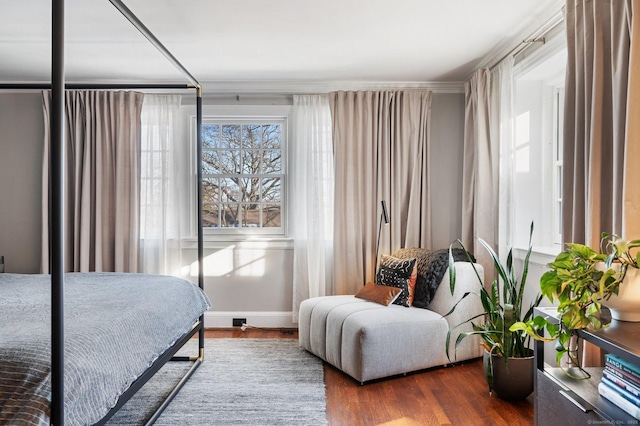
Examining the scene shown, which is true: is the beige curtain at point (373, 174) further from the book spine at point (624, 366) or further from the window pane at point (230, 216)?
the book spine at point (624, 366)

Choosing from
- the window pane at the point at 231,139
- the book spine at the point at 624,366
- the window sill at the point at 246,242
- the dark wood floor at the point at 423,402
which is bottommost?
the dark wood floor at the point at 423,402

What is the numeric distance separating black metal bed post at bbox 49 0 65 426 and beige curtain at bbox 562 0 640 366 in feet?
6.83

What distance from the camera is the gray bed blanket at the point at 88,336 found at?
1.46 metres

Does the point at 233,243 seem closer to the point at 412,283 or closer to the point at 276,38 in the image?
the point at 412,283

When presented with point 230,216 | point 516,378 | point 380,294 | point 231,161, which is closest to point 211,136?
point 231,161

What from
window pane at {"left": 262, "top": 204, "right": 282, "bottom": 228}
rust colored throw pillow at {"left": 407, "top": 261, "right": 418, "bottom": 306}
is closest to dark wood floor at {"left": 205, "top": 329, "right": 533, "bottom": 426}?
rust colored throw pillow at {"left": 407, "top": 261, "right": 418, "bottom": 306}

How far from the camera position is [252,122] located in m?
4.43

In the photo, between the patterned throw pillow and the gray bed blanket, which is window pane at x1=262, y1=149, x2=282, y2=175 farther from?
the gray bed blanket

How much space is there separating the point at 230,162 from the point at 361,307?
2.03 meters

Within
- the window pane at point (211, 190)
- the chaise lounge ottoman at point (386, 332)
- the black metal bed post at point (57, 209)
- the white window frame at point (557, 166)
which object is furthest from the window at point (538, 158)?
the black metal bed post at point (57, 209)

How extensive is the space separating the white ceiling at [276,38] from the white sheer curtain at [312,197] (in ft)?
1.10

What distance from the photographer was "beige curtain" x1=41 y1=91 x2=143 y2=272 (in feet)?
13.3

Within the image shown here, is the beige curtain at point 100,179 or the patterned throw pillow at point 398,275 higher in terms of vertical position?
the beige curtain at point 100,179

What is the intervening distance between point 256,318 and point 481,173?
245 centimetres
